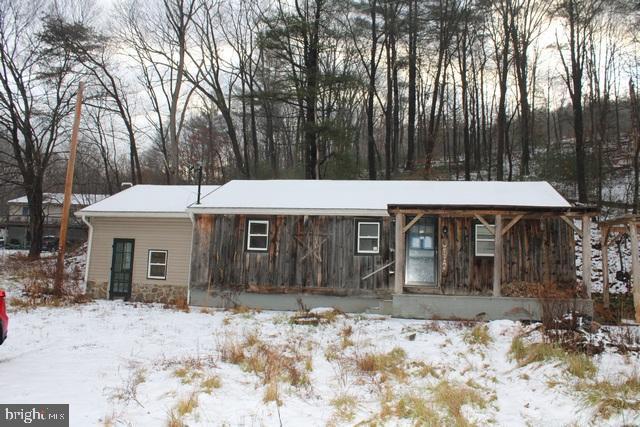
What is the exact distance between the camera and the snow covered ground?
598 cm

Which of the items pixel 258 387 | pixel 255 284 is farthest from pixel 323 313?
pixel 258 387

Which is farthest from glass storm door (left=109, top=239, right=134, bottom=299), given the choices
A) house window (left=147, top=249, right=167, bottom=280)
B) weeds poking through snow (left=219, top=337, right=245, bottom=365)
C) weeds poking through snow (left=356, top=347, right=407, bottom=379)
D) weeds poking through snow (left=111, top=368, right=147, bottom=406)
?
weeds poking through snow (left=356, top=347, right=407, bottom=379)

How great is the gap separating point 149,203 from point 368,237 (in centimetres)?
799

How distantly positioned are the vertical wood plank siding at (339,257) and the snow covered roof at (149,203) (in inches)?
58.8

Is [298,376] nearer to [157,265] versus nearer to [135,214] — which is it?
[157,265]

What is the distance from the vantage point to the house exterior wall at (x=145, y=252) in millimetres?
16359

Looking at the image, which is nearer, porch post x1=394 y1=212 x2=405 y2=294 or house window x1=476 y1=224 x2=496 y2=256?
porch post x1=394 y1=212 x2=405 y2=294

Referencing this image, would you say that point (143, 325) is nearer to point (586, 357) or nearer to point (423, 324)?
point (423, 324)

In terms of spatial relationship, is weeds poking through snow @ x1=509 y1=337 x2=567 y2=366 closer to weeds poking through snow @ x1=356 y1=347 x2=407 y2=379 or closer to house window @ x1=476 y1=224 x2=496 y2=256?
weeds poking through snow @ x1=356 y1=347 x2=407 y2=379

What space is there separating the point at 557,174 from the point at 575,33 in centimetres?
895

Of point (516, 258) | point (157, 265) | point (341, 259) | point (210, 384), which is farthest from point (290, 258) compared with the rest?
point (210, 384)

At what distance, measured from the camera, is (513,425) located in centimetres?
575

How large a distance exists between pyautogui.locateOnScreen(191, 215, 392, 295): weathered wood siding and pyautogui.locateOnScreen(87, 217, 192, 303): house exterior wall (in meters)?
0.88

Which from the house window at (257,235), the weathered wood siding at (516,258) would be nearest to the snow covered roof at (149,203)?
the house window at (257,235)
